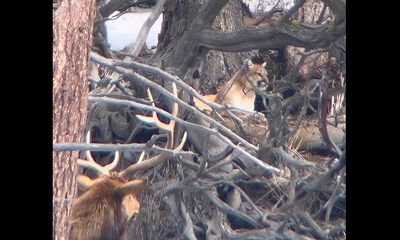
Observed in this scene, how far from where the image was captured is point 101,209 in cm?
632

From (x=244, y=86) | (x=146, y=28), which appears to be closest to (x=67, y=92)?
(x=146, y=28)

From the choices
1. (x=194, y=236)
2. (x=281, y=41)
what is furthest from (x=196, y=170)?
(x=281, y=41)

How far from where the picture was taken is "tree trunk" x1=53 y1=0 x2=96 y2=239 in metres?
3.73

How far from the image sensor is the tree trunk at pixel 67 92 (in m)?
3.73

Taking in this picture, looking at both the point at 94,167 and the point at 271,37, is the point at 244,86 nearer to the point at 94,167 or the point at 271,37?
the point at 271,37

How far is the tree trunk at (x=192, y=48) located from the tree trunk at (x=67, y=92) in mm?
4709

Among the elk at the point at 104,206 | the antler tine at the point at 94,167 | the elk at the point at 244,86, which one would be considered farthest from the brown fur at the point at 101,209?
the elk at the point at 244,86

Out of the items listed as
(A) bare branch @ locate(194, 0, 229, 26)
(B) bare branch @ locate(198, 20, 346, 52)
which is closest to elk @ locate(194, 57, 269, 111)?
(A) bare branch @ locate(194, 0, 229, 26)

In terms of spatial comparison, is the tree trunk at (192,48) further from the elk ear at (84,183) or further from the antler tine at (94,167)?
the elk ear at (84,183)

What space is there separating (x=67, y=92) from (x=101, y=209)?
2.67 metres

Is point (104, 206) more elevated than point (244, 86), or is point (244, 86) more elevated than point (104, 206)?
point (244, 86)

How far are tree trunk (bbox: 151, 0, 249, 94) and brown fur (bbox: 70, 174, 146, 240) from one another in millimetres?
2615

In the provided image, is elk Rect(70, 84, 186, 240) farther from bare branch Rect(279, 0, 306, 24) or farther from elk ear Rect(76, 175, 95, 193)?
bare branch Rect(279, 0, 306, 24)

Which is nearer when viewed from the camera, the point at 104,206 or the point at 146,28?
the point at 104,206
